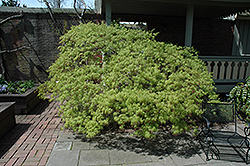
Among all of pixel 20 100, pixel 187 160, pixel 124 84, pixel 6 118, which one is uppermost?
pixel 124 84

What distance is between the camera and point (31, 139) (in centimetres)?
334

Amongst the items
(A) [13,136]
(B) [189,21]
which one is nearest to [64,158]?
(A) [13,136]

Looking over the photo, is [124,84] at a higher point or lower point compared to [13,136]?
higher

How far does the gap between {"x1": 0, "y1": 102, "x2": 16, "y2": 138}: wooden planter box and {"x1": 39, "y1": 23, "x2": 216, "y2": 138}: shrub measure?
1.03 metres

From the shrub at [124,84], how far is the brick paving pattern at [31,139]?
0.54 meters

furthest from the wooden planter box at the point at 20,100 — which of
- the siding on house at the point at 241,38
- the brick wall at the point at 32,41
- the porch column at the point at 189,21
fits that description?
the siding on house at the point at 241,38

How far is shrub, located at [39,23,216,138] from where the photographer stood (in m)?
2.73

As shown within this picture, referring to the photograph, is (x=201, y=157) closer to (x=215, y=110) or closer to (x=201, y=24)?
(x=215, y=110)

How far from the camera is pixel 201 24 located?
8.38m

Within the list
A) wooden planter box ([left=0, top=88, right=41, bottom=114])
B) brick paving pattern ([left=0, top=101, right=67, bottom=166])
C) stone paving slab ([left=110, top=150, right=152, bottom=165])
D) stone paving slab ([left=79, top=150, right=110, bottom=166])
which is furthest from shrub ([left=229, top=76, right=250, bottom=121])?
wooden planter box ([left=0, top=88, right=41, bottom=114])

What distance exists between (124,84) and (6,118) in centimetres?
233

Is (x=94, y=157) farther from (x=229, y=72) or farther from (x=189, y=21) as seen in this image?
(x=229, y=72)

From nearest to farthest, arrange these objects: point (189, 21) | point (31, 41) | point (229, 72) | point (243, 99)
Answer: point (243, 99) → point (189, 21) → point (229, 72) → point (31, 41)

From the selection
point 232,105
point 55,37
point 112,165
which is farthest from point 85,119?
point 55,37
